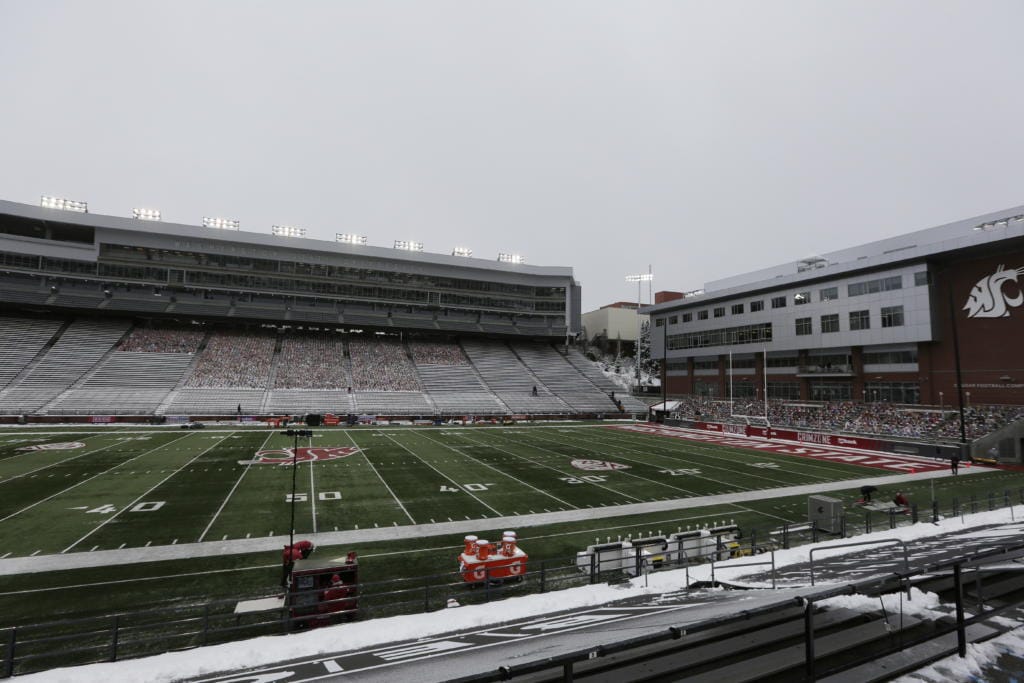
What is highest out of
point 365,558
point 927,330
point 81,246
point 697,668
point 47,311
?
point 81,246

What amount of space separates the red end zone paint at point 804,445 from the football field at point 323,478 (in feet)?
1.50

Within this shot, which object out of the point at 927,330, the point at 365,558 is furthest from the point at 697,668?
the point at 927,330

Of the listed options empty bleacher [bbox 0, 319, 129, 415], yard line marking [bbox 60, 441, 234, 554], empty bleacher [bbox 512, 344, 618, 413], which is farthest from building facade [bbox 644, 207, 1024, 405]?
empty bleacher [bbox 0, 319, 129, 415]

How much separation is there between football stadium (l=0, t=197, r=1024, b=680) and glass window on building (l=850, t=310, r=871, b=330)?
0.33 metres

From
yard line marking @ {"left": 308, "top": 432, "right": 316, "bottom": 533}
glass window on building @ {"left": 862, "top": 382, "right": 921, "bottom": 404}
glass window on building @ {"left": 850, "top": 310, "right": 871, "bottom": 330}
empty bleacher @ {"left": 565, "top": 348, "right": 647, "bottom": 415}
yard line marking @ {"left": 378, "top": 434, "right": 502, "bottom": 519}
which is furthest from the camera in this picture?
empty bleacher @ {"left": 565, "top": 348, "right": 647, "bottom": 415}

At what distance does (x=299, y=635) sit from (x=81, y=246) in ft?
276

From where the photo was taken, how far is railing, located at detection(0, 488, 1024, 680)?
30.3 ft

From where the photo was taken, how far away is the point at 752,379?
6688 centimetres

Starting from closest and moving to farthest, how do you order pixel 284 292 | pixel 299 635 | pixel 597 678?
pixel 597 678, pixel 299 635, pixel 284 292

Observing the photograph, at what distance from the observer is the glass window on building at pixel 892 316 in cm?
4891

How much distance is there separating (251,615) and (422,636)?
607 cm

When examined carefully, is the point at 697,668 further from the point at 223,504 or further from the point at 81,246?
the point at 81,246

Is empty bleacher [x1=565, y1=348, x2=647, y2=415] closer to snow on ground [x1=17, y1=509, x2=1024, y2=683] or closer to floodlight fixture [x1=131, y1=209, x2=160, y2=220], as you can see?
snow on ground [x1=17, y1=509, x2=1024, y2=683]

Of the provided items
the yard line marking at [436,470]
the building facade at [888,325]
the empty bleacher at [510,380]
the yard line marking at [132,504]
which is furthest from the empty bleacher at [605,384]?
the yard line marking at [132,504]
